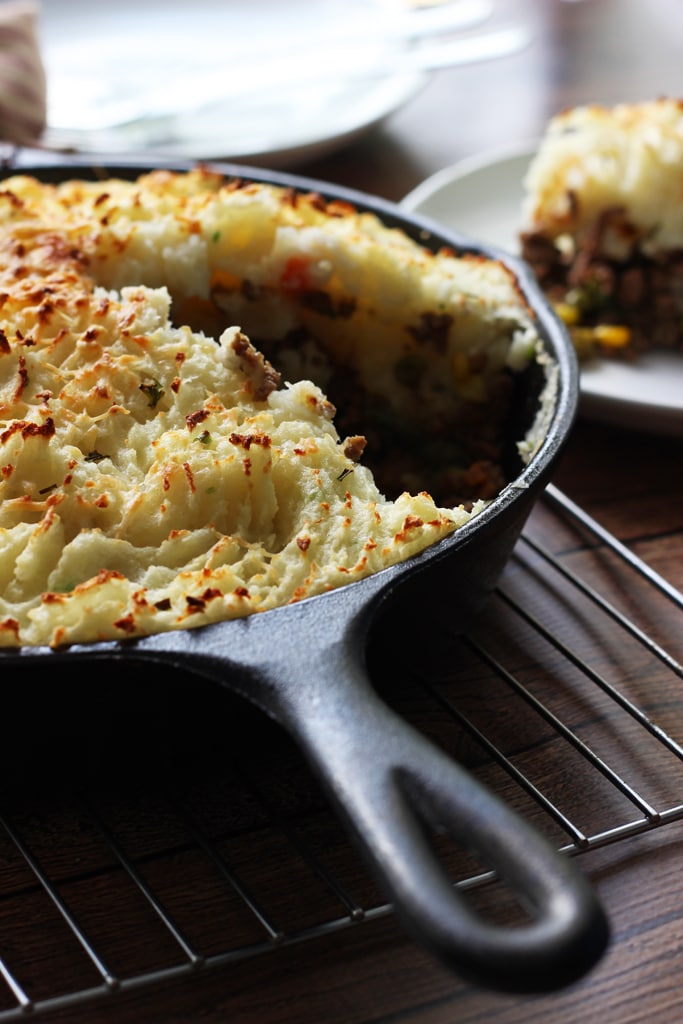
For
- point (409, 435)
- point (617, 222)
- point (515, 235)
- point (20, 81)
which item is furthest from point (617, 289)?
point (20, 81)

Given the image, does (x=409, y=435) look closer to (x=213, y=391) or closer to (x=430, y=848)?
(x=213, y=391)

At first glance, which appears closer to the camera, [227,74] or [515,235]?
[515,235]

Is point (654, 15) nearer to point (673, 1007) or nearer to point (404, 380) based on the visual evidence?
point (404, 380)

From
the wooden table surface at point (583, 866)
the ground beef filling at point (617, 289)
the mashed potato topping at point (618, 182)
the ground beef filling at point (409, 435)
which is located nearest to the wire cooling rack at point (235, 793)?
the wooden table surface at point (583, 866)

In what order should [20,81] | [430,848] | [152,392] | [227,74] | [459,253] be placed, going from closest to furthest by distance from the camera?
[430,848] < [152,392] < [459,253] < [20,81] < [227,74]

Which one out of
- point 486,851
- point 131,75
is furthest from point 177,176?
point 131,75

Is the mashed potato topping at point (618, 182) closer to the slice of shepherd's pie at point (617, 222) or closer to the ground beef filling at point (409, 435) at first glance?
the slice of shepherd's pie at point (617, 222)

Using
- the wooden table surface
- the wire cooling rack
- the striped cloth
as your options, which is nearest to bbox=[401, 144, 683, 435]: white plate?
the wooden table surface

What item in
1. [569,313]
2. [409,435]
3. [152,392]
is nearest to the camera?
[152,392]
